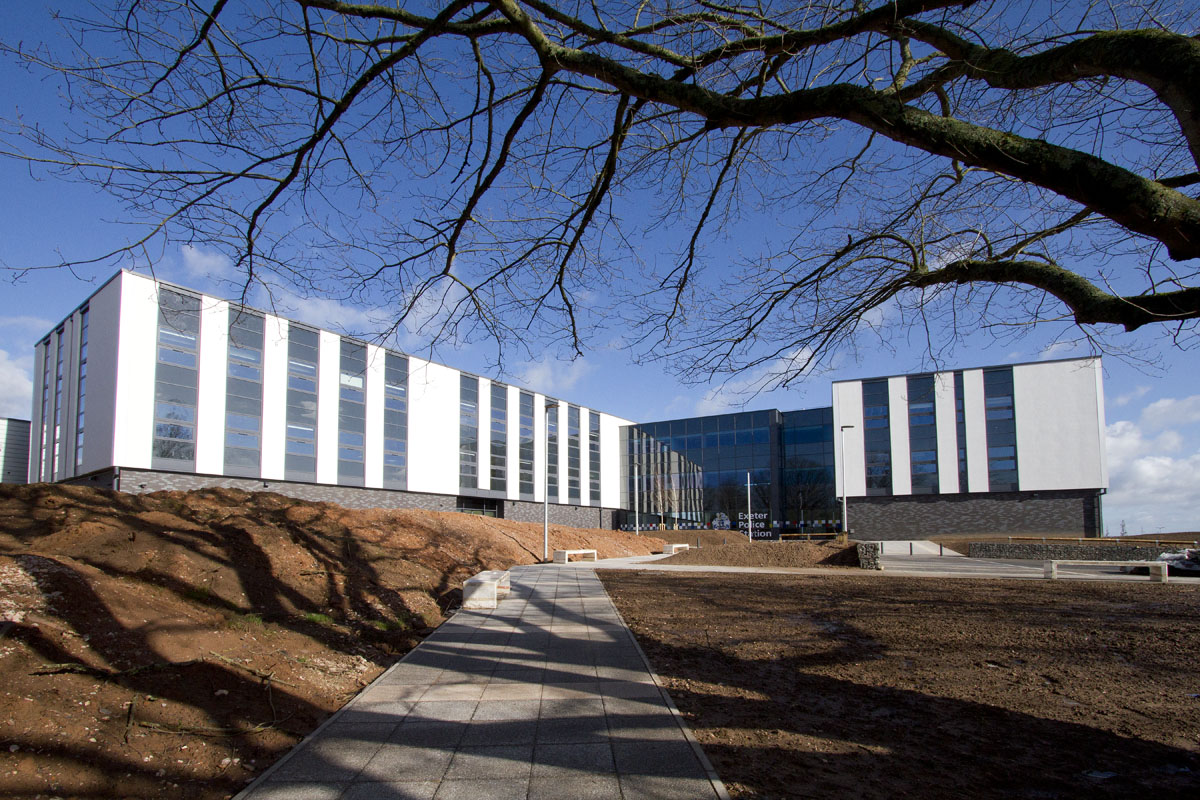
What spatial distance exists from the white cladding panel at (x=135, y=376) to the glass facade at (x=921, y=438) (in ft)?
143

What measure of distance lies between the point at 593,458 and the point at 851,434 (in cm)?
2091

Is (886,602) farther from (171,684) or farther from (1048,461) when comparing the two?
(1048,461)

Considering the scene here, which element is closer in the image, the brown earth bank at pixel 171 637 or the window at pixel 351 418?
the brown earth bank at pixel 171 637

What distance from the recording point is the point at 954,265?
5926mm

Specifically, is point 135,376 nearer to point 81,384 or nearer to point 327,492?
point 81,384

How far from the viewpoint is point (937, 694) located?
20.7ft

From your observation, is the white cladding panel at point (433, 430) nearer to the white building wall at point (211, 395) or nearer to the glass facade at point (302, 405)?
the glass facade at point (302, 405)

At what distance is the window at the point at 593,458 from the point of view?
184 feet

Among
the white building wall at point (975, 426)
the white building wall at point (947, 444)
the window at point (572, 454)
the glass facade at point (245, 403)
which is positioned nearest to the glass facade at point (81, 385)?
the glass facade at point (245, 403)

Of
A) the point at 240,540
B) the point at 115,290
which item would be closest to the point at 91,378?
the point at 115,290

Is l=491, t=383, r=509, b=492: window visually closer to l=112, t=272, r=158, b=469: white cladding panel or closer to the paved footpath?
l=112, t=272, r=158, b=469: white cladding panel

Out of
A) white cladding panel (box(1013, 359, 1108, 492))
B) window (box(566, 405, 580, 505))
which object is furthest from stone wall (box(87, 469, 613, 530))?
white cladding panel (box(1013, 359, 1108, 492))

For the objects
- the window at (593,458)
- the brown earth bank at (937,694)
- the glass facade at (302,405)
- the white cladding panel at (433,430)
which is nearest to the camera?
the brown earth bank at (937,694)

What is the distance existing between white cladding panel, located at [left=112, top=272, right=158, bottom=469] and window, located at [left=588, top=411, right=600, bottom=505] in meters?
33.7
